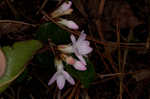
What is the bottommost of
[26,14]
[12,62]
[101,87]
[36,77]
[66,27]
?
[101,87]

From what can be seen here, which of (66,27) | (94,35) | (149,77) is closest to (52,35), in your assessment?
(66,27)

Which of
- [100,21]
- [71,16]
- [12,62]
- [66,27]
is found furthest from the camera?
[100,21]

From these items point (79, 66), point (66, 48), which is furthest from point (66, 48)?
point (79, 66)

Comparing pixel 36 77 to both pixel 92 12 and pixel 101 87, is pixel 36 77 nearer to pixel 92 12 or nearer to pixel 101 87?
pixel 101 87

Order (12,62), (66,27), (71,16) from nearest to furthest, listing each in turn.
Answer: (12,62)
(66,27)
(71,16)

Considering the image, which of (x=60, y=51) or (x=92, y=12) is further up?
(x=92, y=12)

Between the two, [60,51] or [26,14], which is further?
[26,14]

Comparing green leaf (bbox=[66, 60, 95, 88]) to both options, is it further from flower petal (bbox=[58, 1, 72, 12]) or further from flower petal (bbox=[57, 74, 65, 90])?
flower petal (bbox=[58, 1, 72, 12])

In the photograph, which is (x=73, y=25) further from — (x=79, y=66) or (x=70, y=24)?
(x=79, y=66)
